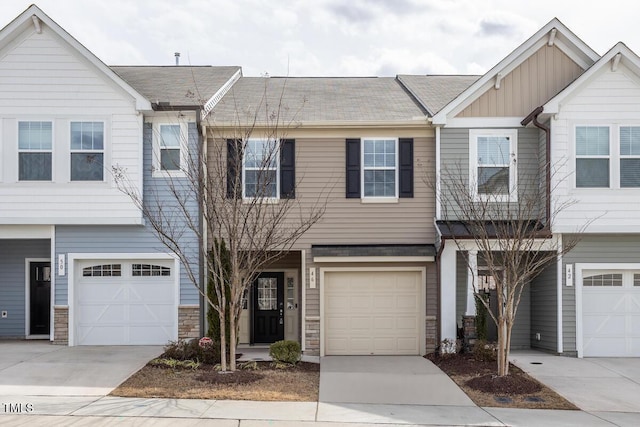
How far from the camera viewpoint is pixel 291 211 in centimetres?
1695

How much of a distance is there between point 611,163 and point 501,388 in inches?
256

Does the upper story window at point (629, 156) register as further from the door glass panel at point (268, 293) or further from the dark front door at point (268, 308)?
the door glass panel at point (268, 293)

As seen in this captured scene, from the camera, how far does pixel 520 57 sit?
16688mm

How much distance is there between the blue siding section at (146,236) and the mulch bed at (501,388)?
6.34 metres

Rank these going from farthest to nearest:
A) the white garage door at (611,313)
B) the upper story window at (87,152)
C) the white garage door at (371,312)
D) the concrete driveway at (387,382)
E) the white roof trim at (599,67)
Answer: the white garage door at (371,312) < the white garage door at (611,313) < the upper story window at (87,152) < the white roof trim at (599,67) < the concrete driveway at (387,382)

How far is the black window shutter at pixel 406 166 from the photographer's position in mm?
17016

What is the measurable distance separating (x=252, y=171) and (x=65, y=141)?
14.3 ft

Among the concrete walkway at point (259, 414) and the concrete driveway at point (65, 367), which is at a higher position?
the concrete driveway at point (65, 367)

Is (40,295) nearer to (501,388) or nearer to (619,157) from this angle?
(501,388)

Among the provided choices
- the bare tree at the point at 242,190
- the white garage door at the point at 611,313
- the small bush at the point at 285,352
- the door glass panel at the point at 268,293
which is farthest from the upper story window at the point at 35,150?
the white garage door at the point at 611,313

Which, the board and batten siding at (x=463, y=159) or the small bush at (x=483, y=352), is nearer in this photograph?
the small bush at (x=483, y=352)

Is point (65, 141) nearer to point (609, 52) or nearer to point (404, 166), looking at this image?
point (404, 166)

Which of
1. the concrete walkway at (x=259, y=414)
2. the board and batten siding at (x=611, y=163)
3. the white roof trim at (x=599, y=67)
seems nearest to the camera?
the concrete walkway at (x=259, y=414)

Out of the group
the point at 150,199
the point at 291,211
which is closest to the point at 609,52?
the point at 291,211
